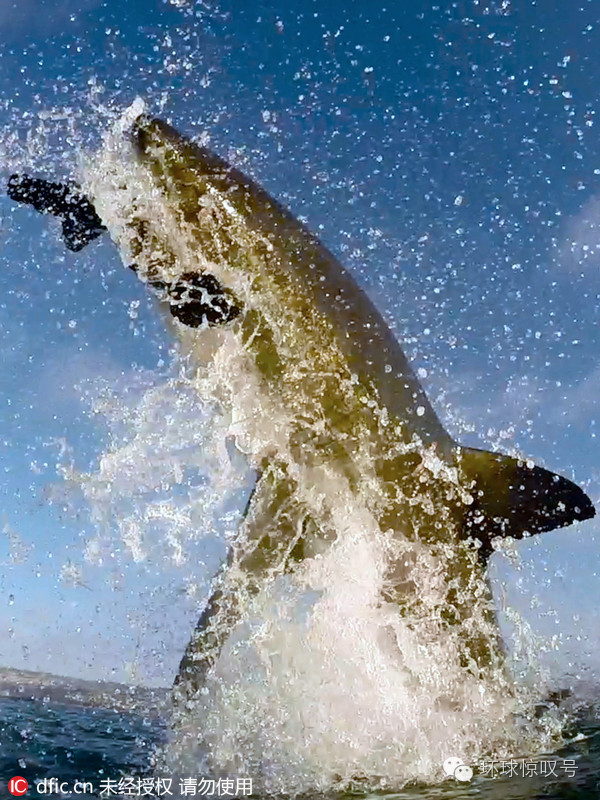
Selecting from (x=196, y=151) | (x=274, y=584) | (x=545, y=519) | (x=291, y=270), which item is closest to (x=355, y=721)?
(x=274, y=584)

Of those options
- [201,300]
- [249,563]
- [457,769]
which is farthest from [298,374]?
[457,769]

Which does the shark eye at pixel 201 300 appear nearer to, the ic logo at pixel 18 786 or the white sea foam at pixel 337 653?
the white sea foam at pixel 337 653

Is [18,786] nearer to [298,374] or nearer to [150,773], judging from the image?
[150,773]

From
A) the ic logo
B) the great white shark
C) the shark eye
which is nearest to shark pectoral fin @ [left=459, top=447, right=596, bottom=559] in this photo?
the great white shark

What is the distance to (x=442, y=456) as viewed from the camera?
5785 millimetres

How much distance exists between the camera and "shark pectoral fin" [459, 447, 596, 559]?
576 cm

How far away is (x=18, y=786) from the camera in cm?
595

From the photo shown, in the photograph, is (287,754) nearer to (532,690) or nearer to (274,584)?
(274,584)

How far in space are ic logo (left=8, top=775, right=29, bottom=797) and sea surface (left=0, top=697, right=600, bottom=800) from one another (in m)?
0.05

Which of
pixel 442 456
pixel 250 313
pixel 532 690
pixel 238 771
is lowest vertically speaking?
pixel 238 771

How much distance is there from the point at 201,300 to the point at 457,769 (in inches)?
139

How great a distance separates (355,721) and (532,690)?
1.42 metres

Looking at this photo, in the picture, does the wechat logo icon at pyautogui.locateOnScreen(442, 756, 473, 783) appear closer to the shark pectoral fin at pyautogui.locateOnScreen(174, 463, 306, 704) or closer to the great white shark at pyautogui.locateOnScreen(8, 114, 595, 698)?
the great white shark at pyautogui.locateOnScreen(8, 114, 595, 698)

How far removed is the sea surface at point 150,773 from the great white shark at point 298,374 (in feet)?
2.32
